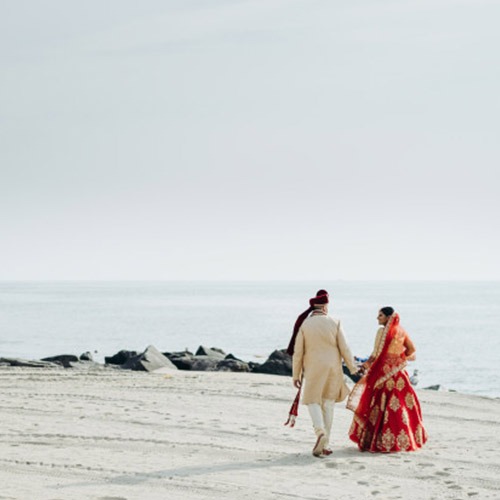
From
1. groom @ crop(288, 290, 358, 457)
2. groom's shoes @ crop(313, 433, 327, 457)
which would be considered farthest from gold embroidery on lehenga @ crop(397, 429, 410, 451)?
groom's shoes @ crop(313, 433, 327, 457)

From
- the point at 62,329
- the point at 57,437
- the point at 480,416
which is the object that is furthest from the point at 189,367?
the point at 62,329

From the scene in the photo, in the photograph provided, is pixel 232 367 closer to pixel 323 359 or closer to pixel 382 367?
pixel 382 367

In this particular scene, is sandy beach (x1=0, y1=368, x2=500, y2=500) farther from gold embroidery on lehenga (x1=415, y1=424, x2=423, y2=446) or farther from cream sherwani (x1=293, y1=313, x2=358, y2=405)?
cream sherwani (x1=293, y1=313, x2=358, y2=405)

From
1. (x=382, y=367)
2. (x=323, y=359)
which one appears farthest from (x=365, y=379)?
(x=323, y=359)

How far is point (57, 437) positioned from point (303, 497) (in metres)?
4.55

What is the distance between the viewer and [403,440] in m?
12.7

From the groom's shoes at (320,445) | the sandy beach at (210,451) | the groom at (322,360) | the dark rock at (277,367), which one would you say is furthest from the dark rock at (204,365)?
the groom's shoes at (320,445)

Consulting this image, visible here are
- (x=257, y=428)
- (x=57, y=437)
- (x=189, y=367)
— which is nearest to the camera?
(x=57, y=437)

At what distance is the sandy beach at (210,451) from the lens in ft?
34.7

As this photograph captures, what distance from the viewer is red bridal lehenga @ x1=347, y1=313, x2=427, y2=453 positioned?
1269 centimetres

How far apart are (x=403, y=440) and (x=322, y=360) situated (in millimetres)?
1455

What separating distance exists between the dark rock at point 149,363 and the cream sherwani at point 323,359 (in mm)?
14765

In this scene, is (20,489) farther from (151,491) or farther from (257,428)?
(257,428)

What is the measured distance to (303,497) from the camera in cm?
1020
